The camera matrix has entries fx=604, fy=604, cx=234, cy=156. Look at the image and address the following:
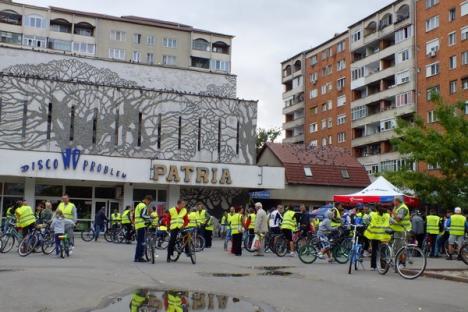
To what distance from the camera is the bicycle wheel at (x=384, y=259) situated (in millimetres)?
15164

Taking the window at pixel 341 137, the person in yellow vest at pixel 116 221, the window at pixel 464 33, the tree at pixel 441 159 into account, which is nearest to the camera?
the tree at pixel 441 159

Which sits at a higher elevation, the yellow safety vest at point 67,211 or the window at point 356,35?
the window at point 356,35

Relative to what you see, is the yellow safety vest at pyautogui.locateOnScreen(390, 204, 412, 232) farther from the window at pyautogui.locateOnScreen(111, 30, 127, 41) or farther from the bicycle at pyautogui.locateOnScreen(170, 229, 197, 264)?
the window at pyautogui.locateOnScreen(111, 30, 127, 41)

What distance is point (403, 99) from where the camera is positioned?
6462cm

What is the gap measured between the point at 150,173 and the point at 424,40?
37275 mm

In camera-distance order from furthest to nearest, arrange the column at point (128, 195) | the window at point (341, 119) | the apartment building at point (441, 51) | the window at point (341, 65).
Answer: the window at point (341, 65), the window at point (341, 119), the apartment building at point (441, 51), the column at point (128, 195)

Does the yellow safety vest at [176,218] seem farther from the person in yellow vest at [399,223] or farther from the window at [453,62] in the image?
the window at [453,62]

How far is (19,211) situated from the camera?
783 inches

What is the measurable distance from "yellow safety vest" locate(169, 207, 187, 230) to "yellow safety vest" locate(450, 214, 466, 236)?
9.75 m

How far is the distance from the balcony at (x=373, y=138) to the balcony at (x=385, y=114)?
167 centimetres

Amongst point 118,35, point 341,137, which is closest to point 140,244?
point 341,137

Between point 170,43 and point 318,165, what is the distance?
134 ft

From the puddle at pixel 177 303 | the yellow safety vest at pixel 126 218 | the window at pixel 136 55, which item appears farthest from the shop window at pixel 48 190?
the window at pixel 136 55

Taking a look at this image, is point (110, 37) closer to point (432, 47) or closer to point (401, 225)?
point (432, 47)
